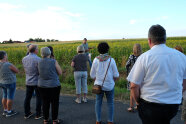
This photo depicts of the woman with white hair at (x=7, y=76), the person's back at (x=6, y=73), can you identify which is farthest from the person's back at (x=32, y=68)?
the person's back at (x=6, y=73)

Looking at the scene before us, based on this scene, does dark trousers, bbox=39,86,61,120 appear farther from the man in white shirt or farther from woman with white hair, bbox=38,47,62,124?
the man in white shirt

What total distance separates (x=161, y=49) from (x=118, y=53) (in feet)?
33.6

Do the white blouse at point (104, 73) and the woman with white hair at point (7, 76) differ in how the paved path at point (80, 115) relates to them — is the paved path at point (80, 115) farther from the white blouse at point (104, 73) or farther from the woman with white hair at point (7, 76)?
the white blouse at point (104, 73)

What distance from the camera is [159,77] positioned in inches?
85.9

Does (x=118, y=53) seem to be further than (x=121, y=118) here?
Yes

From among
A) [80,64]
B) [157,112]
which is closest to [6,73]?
[80,64]

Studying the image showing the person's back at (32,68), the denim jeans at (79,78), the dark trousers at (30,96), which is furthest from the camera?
the denim jeans at (79,78)

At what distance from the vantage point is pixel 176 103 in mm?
2244

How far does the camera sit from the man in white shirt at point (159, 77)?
217 centimetres

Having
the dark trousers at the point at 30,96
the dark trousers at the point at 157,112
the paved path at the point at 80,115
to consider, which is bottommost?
the paved path at the point at 80,115

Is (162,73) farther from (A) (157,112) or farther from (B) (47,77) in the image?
(B) (47,77)

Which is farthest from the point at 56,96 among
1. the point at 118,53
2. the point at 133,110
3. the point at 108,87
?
the point at 118,53

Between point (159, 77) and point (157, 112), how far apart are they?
0.45 meters

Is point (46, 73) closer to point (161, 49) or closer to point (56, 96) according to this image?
point (56, 96)
